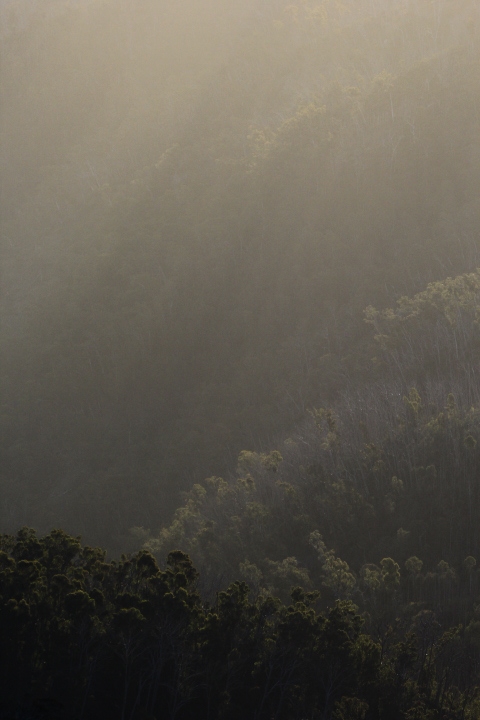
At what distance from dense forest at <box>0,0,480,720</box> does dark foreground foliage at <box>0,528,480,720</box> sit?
2.2 inches

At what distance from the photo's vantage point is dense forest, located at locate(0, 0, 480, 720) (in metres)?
16.1

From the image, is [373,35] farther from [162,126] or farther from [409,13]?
[162,126]

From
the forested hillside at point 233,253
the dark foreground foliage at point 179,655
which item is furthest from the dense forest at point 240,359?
the forested hillside at point 233,253

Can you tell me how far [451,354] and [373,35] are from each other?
33760mm

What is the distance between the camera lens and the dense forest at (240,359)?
16.1 m

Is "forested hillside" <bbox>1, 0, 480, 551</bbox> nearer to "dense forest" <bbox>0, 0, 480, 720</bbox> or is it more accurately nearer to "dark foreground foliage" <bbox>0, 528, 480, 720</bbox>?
"dense forest" <bbox>0, 0, 480, 720</bbox>

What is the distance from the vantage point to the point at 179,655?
15.7m

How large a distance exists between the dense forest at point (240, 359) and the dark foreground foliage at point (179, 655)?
57 millimetres

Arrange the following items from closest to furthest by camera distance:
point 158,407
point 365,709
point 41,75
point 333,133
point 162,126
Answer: point 365,709 → point 158,407 → point 333,133 → point 162,126 → point 41,75

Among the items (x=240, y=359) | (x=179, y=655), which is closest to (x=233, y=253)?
(x=240, y=359)

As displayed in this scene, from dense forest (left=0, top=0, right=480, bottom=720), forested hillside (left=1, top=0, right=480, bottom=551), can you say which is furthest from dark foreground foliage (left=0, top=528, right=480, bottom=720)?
forested hillside (left=1, top=0, right=480, bottom=551)

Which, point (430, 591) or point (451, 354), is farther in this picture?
point (451, 354)

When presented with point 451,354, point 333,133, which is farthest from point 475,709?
point 333,133

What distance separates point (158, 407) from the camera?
147 ft
